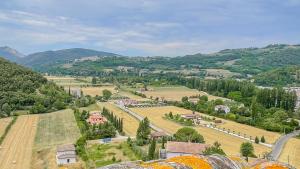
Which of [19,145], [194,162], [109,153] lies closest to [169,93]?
[19,145]

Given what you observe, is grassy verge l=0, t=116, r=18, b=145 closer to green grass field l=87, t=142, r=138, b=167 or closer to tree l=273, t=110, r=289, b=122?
green grass field l=87, t=142, r=138, b=167

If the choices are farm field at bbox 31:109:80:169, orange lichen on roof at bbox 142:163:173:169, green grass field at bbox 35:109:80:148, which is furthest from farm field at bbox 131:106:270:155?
orange lichen on roof at bbox 142:163:173:169

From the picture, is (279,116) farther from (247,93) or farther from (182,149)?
(182,149)

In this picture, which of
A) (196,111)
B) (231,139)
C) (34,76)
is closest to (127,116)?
(196,111)

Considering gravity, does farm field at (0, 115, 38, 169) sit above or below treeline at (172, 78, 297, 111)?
below

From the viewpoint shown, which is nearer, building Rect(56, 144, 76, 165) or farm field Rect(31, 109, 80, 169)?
building Rect(56, 144, 76, 165)

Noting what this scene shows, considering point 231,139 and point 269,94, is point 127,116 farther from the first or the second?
point 269,94

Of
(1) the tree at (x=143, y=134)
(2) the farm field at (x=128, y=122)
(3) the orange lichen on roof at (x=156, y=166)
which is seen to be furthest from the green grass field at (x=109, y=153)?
(3) the orange lichen on roof at (x=156, y=166)
